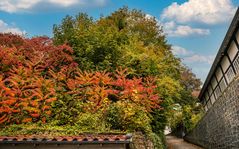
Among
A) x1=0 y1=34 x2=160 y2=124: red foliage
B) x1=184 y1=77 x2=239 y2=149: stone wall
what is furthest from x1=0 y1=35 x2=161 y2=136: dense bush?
x1=184 y1=77 x2=239 y2=149: stone wall

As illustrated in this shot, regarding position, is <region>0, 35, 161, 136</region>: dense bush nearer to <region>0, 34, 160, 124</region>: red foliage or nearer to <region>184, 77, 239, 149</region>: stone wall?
<region>0, 34, 160, 124</region>: red foliage

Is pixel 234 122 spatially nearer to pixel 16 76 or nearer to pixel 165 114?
pixel 165 114

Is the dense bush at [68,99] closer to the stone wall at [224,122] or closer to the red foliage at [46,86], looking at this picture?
the red foliage at [46,86]

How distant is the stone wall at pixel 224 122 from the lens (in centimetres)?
1368

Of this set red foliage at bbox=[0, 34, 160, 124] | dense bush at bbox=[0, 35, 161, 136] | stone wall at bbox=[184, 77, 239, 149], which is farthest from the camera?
Result: red foliage at bbox=[0, 34, 160, 124]

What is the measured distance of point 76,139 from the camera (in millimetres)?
10359

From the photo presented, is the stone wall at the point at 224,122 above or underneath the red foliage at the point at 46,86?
underneath

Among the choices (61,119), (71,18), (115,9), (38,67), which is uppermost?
(115,9)

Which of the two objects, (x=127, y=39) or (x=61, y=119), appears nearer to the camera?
(x=61, y=119)

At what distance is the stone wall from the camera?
44.9 ft

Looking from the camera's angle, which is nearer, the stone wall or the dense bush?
the stone wall

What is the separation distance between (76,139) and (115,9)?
23.9 m

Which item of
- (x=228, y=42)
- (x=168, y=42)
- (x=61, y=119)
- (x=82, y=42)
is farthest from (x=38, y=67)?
(x=168, y=42)

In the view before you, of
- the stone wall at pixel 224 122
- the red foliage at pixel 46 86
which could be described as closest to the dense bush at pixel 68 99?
the red foliage at pixel 46 86
